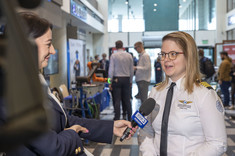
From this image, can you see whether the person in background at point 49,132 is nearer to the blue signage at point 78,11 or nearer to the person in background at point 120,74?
the person in background at point 120,74

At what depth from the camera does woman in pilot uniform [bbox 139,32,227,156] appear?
1.41 metres

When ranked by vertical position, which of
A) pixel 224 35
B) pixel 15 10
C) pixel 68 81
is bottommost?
pixel 68 81

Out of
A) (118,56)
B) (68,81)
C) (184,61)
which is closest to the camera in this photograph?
(184,61)

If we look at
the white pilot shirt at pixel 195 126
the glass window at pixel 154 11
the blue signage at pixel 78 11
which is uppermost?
the glass window at pixel 154 11

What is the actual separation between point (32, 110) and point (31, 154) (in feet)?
3.10

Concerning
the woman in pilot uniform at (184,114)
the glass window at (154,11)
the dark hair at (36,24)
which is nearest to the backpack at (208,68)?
the woman in pilot uniform at (184,114)

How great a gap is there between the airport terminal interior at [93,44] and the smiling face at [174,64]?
0.77 metres

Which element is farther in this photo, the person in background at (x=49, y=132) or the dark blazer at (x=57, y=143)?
the dark blazer at (x=57, y=143)

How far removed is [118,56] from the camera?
18.6 feet

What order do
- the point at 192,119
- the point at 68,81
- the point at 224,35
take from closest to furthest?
the point at 192,119
the point at 68,81
the point at 224,35

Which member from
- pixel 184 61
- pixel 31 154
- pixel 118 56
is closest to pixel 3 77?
pixel 31 154

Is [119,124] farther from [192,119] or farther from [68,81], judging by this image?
[68,81]

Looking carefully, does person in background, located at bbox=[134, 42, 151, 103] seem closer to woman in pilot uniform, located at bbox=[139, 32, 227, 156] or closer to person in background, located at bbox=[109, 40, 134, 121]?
person in background, located at bbox=[109, 40, 134, 121]

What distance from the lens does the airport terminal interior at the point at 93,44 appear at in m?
0.20
